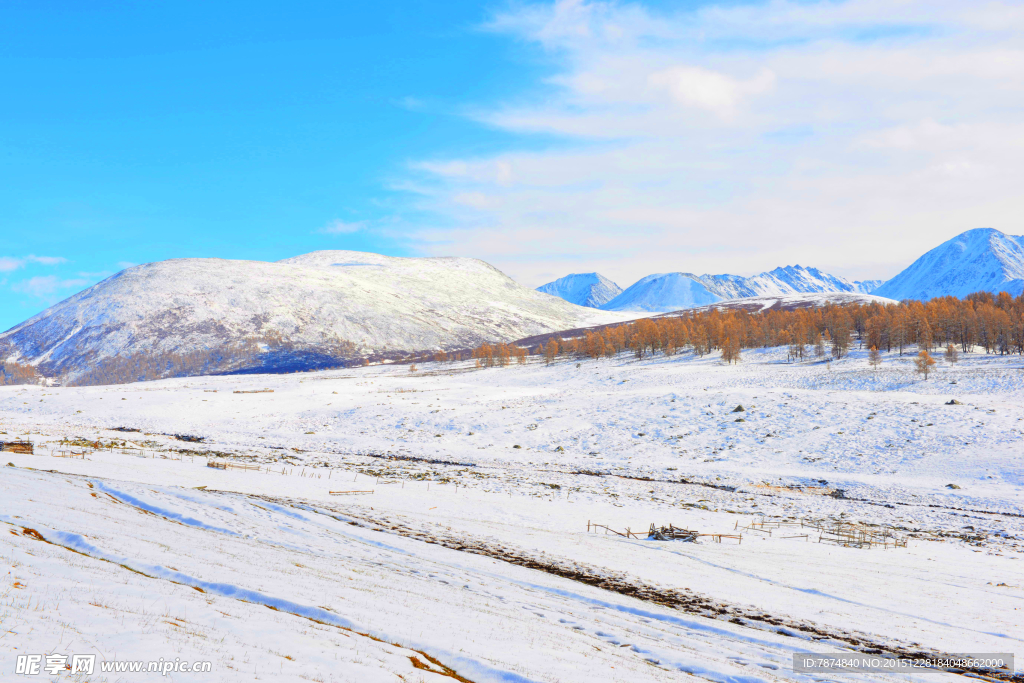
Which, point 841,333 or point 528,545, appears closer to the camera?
point 528,545

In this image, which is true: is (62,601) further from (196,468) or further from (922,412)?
(922,412)

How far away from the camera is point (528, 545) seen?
76.3 ft

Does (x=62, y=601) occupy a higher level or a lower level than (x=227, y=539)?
higher

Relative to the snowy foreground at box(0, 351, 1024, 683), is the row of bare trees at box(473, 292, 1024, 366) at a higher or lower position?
higher

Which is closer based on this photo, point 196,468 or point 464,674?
point 464,674

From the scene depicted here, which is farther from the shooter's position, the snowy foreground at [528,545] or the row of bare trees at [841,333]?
the row of bare trees at [841,333]

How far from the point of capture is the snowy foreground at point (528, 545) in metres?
9.98

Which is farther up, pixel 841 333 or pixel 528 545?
pixel 841 333

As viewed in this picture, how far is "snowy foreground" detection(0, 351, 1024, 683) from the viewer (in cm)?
998

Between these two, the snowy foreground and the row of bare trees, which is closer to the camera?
the snowy foreground

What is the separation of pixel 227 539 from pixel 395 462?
2819cm

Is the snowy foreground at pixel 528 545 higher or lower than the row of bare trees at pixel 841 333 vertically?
lower

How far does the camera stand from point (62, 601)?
359 inches

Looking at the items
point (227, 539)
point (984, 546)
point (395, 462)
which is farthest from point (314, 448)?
point (984, 546)
